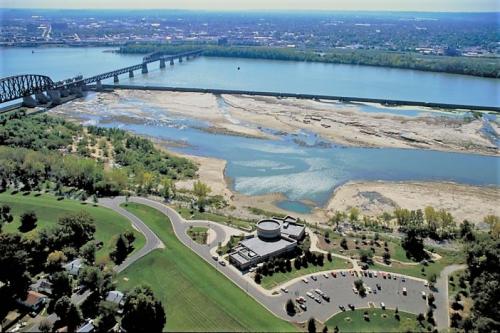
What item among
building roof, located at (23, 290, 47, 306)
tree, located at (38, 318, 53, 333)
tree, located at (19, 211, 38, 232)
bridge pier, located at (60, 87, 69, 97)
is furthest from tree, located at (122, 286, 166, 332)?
bridge pier, located at (60, 87, 69, 97)

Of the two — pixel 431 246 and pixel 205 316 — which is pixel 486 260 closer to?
pixel 431 246

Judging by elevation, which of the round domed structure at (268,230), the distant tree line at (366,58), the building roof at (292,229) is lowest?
the building roof at (292,229)

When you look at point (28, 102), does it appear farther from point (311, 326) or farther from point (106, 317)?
point (311, 326)

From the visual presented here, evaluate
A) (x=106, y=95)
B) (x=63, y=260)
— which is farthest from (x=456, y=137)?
(x=106, y=95)

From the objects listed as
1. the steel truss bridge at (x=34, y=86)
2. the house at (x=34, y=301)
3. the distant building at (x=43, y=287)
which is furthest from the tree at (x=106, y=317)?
the steel truss bridge at (x=34, y=86)

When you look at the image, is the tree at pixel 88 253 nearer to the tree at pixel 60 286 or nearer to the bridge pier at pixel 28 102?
the tree at pixel 60 286
